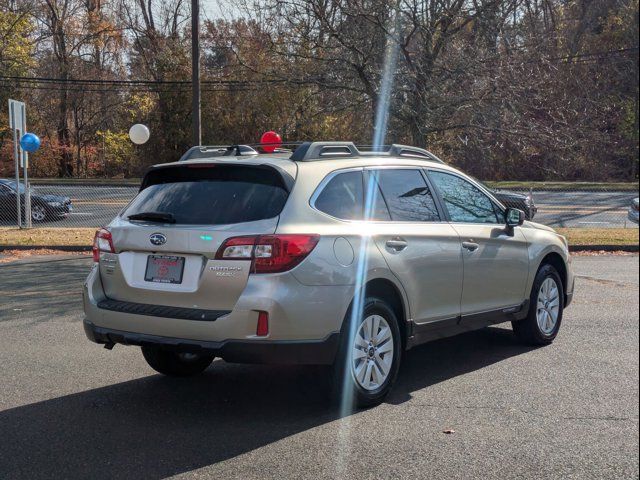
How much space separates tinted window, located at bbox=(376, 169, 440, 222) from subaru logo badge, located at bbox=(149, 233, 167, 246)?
5.42 feet

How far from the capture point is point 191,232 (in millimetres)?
4633

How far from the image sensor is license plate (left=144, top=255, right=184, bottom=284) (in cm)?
467

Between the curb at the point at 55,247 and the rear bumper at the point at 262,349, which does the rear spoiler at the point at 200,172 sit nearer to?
the rear bumper at the point at 262,349

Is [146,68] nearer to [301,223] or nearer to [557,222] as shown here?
[557,222]

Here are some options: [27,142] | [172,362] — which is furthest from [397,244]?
[27,142]

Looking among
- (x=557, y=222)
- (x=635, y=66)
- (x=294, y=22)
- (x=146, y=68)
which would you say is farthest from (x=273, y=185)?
(x=146, y=68)

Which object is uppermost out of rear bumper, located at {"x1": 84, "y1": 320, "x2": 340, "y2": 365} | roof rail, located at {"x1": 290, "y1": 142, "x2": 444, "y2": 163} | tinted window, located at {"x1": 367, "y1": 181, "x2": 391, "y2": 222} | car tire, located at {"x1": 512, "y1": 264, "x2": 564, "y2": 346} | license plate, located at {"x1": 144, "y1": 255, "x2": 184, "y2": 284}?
roof rail, located at {"x1": 290, "y1": 142, "x2": 444, "y2": 163}

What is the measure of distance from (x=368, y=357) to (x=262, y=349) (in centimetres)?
88

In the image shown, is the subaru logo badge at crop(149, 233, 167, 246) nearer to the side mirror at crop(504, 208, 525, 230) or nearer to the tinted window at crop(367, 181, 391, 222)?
the tinted window at crop(367, 181, 391, 222)

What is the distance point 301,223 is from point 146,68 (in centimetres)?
4429

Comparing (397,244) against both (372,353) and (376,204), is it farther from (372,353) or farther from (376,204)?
(372,353)

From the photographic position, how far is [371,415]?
4.82 meters

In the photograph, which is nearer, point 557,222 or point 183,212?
point 183,212

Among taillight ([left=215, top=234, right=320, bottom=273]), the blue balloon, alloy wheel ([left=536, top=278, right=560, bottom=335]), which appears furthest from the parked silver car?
the blue balloon
